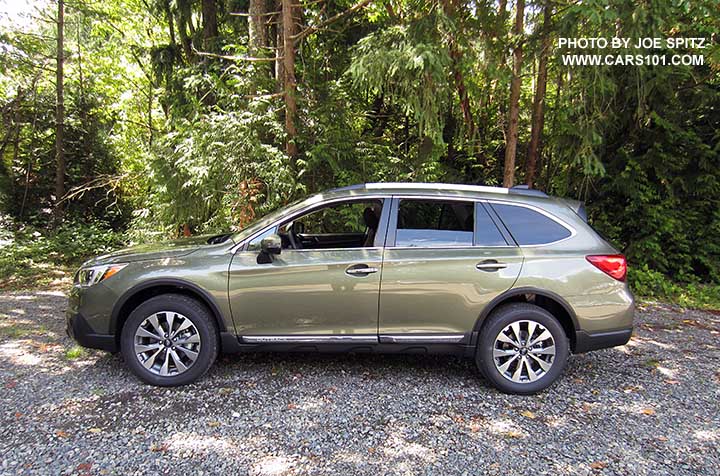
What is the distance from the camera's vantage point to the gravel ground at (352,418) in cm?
262

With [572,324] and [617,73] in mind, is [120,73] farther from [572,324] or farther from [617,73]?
[572,324]

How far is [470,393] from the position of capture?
3.52 meters

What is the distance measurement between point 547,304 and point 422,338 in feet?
3.69

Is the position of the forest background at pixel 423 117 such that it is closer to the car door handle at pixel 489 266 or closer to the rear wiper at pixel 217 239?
the rear wiper at pixel 217 239

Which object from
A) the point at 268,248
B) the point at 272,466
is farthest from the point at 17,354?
the point at 272,466

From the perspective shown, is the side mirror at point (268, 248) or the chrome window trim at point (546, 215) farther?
the chrome window trim at point (546, 215)

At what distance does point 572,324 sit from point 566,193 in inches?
206

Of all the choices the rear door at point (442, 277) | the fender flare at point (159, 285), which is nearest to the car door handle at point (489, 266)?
the rear door at point (442, 277)

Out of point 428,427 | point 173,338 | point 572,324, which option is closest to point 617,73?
point 572,324

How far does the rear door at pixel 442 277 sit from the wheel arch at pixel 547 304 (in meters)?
0.05

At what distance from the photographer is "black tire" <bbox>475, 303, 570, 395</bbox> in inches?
136

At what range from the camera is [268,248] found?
338 centimetres

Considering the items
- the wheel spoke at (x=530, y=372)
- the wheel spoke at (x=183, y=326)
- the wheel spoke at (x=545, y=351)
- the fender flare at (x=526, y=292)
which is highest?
the fender flare at (x=526, y=292)

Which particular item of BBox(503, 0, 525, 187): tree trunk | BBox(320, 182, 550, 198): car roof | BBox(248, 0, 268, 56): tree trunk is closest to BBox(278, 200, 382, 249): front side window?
BBox(320, 182, 550, 198): car roof
